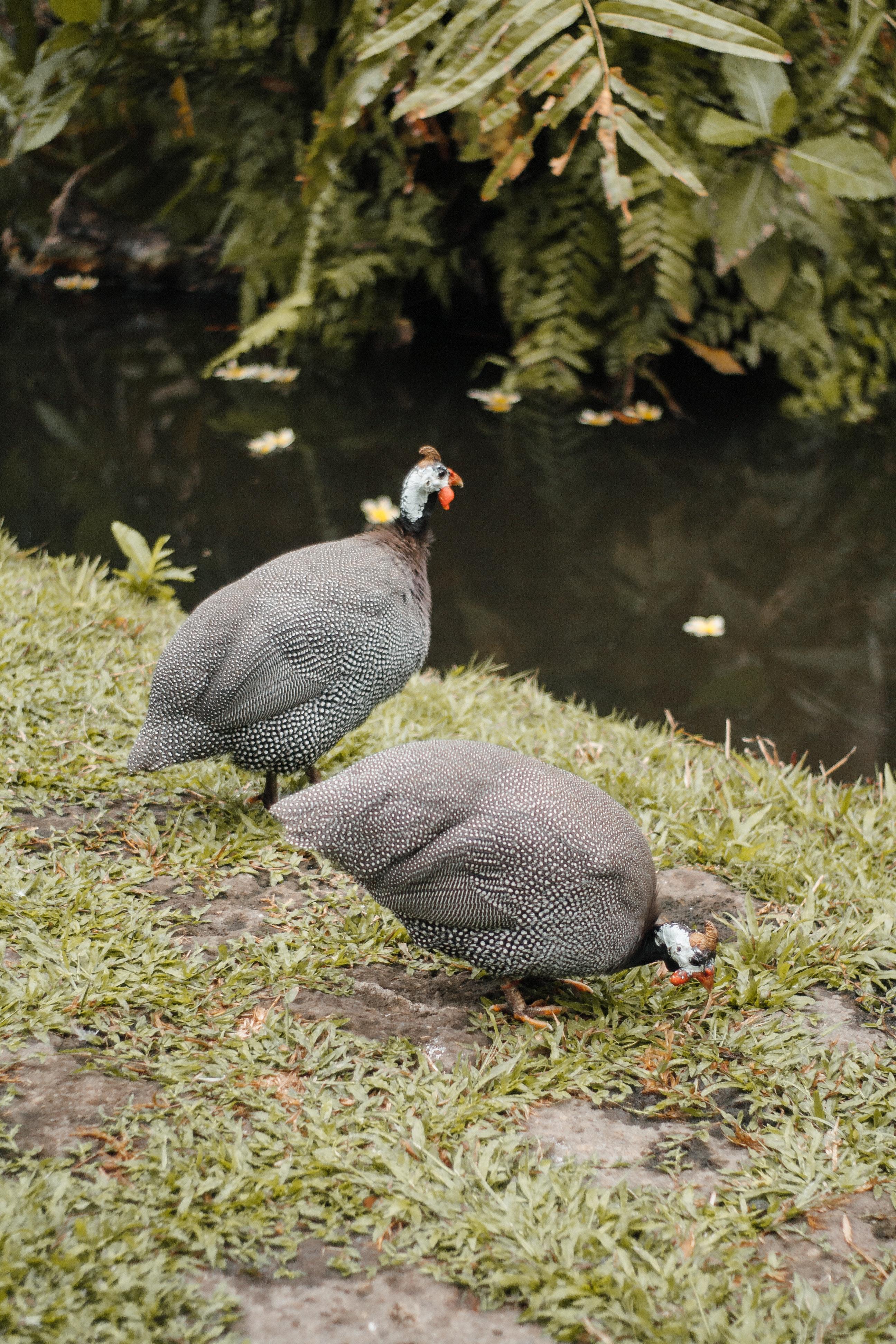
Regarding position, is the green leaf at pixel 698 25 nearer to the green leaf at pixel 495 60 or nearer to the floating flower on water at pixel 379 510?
the green leaf at pixel 495 60

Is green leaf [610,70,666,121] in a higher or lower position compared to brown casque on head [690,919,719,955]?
higher

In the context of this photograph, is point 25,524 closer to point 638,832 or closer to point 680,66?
point 638,832

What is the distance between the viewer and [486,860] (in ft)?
8.73

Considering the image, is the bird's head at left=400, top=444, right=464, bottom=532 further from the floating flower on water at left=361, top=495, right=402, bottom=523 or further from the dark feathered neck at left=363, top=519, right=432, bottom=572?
the floating flower on water at left=361, top=495, right=402, bottom=523

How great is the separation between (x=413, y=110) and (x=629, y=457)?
4193mm

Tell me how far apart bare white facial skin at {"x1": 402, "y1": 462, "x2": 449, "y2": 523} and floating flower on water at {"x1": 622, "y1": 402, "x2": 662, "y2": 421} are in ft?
17.3

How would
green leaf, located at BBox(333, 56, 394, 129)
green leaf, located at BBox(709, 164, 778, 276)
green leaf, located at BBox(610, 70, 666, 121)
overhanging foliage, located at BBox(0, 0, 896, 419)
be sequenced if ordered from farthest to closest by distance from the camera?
green leaf, located at BBox(709, 164, 778, 276) < overhanging foliage, located at BBox(0, 0, 896, 419) < green leaf, located at BBox(333, 56, 394, 129) < green leaf, located at BBox(610, 70, 666, 121)

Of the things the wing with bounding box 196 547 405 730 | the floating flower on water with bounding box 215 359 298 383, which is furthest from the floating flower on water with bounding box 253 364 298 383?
the wing with bounding box 196 547 405 730

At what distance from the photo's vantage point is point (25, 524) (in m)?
6.44

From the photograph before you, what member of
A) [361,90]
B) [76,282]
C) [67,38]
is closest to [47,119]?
[67,38]

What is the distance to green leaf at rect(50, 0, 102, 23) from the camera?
17.4ft

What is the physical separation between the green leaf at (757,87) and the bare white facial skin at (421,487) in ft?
14.5

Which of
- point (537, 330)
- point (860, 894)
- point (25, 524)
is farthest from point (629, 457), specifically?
point (860, 894)

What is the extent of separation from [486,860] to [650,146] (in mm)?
2400
